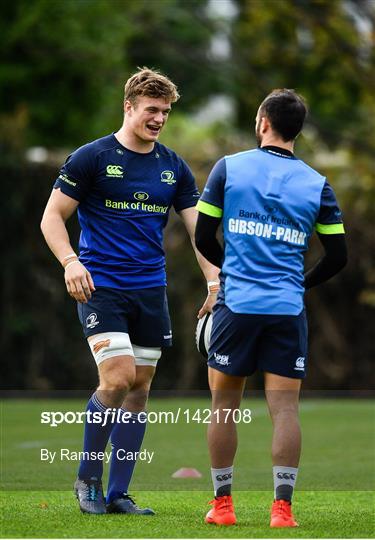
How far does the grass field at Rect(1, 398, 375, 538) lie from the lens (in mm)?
6158

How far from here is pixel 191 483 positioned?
343 inches

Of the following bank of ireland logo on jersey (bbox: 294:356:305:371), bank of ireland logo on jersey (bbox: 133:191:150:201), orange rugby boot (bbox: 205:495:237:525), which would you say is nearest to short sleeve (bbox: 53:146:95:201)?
bank of ireland logo on jersey (bbox: 133:191:150:201)

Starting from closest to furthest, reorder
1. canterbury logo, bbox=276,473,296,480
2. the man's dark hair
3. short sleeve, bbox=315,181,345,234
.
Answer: canterbury logo, bbox=276,473,296,480, the man's dark hair, short sleeve, bbox=315,181,345,234

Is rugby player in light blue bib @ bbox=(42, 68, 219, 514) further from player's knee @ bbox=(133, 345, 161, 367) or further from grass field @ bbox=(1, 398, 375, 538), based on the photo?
grass field @ bbox=(1, 398, 375, 538)

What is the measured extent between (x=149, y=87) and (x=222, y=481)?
2.14 metres

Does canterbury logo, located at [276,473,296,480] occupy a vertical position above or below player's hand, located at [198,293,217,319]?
below

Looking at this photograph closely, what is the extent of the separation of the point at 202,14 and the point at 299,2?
28.6 feet

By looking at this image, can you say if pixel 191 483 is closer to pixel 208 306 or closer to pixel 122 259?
pixel 208 306

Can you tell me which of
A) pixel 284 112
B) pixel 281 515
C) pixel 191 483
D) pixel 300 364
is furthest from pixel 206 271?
pixel 191 483

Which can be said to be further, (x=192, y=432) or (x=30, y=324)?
(x=30, y=324)

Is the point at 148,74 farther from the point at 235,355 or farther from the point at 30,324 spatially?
the point at 30,324

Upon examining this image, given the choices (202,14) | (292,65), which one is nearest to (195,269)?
(292,65)

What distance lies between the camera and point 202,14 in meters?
35.3

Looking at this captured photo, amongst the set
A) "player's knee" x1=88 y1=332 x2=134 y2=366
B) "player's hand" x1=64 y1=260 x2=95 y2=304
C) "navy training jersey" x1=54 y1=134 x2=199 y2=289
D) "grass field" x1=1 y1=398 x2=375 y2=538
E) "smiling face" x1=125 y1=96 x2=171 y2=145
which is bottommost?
"grass field" x1=1 y1=398 x2=375 y2=538
